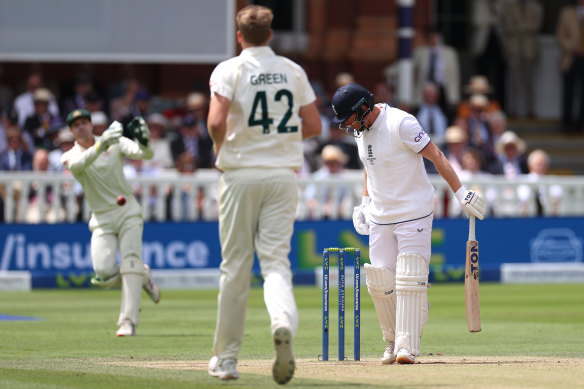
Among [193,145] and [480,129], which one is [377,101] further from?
[193,145]

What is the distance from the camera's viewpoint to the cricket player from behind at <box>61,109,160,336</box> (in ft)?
38.9

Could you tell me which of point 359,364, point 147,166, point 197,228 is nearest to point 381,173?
point 359,364

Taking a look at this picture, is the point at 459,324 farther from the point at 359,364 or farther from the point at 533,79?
the point at 533,79

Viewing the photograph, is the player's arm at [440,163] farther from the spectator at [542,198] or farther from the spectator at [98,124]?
the spectator at [542,198]

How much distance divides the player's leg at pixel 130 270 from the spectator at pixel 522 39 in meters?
14.1

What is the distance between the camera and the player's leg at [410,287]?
9.14 meters

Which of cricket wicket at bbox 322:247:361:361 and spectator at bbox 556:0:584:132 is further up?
spectator at bbox 556:0:584:132

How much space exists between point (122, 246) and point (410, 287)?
141 inches

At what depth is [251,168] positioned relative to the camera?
805 cm

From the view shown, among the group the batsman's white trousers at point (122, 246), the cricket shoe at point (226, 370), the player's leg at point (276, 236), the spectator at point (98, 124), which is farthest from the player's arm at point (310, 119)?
the spectator at point (98, 124)

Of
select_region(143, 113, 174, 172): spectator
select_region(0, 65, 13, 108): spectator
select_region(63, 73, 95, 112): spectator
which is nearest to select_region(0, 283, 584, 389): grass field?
select_region(143, 113, 174, 172): spectator

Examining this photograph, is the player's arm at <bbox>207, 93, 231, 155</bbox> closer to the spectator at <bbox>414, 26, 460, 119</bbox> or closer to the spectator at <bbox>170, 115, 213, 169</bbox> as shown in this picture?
the spectator at <bbox>170, 115, 213, 169</bbox>

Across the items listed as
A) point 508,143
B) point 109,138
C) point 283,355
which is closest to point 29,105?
point 508,143

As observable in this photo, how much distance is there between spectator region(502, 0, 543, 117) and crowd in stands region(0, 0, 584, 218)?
2 centimetres
